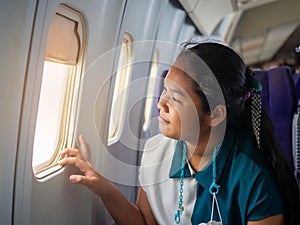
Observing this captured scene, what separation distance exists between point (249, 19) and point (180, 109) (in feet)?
12.1

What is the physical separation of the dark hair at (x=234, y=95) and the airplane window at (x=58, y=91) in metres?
0.44

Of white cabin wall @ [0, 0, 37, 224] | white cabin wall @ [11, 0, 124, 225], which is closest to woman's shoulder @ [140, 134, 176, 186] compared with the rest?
white cabin wall @ [11, 0, 124, 225]

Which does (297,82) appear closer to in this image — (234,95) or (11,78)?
(234,95)

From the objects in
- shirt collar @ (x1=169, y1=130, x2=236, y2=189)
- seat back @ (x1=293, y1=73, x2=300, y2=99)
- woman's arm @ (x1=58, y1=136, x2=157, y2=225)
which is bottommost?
woman's arm @ (x1=58, y1=136, x2=157, y2=225)

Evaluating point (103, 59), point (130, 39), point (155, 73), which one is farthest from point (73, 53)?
point (155, 73)

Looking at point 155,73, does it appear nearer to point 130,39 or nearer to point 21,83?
point 130,39

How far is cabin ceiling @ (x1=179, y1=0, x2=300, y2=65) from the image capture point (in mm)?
2729

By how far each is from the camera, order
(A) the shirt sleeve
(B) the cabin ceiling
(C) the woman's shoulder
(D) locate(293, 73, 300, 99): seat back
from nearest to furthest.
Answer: (A) the shirt sleeve, (C) the woman's shoulder, (D) locate(293, 73, 300, 99): seat back, (B) the cabin ceiling

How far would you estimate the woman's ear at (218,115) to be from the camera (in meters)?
1.30

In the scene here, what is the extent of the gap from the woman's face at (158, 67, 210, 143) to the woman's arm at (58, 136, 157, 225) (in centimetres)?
40

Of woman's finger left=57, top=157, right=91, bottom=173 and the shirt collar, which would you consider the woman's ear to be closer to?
the shirt collar

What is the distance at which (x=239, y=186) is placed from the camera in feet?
4.23

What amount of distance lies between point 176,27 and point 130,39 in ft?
2.70

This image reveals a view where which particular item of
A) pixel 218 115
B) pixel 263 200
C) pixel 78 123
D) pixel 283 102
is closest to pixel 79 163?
pixel 78 123
